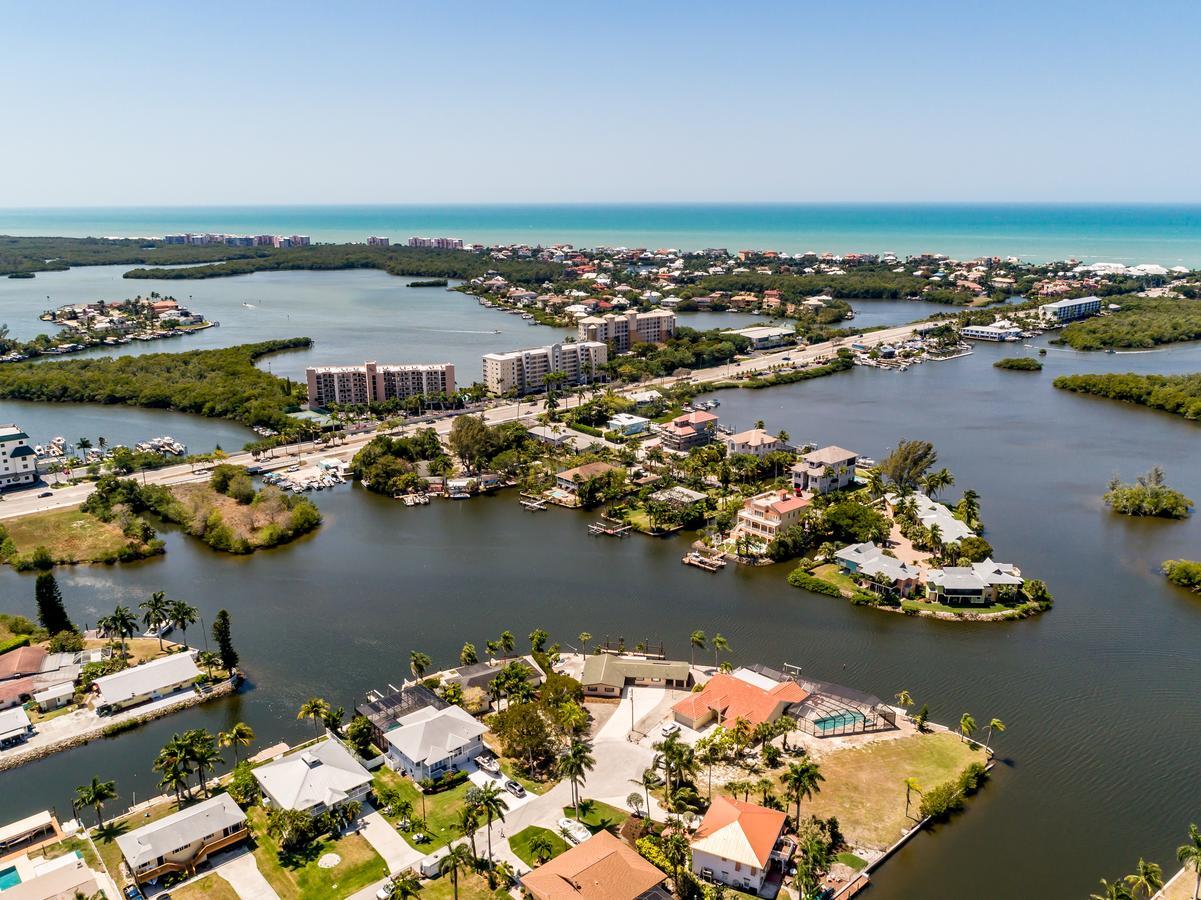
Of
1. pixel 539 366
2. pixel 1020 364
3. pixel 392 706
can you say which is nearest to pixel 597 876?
pixel 392 706

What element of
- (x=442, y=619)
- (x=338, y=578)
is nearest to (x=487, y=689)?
(x=442, y=619)

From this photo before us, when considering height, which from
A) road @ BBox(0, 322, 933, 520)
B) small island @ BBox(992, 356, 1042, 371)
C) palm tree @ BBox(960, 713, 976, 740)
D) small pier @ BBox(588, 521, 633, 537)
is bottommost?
palm tree @ BBox(960, 713, 976, 740)

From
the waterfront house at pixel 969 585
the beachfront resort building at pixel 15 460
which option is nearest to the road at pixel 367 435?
the beachfront resort building at pixel 15 460

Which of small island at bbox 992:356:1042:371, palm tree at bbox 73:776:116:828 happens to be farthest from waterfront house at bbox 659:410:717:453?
small island at bbox 992:356:1042:371

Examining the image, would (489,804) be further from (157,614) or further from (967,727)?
(157,614)

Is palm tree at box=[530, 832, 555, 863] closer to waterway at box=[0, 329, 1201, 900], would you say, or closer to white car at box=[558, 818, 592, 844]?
white car at box=[558, 818, 592, 844]

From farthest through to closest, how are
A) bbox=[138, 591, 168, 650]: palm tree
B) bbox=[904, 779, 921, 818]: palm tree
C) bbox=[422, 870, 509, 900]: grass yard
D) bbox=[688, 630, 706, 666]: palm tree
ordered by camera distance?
bbox=[138, 591, 168, 650]: palm tree < bbox=[688, 630, 706, 666]: palm tree < bbox=[904, 779, 921, 818]: palm tree < bbox=[422, 870, 509, 900]: grass yard

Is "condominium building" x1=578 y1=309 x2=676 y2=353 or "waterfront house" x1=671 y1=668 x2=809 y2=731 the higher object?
"condominium building" x1=578 y1=309 x2=676 y2=353
